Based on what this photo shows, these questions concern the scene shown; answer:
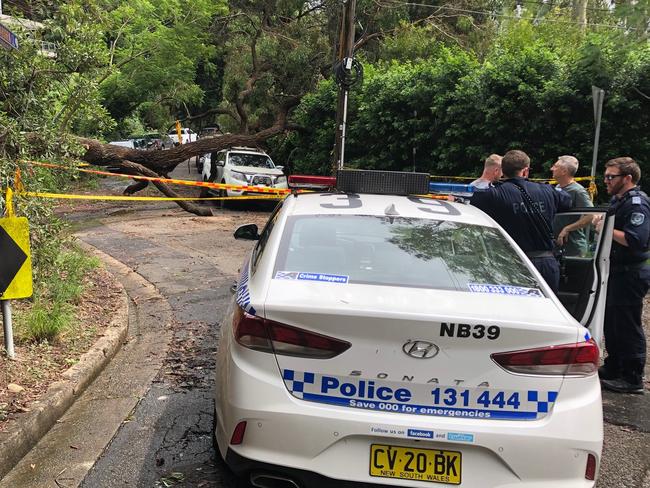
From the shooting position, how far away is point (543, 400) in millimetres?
2521

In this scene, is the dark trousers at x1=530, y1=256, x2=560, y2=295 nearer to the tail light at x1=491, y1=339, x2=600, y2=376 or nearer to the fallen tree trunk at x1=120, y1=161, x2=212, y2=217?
the tail light at x1=491, y1=339, x2=600, y2=376

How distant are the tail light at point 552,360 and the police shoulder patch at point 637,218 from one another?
2382 millimetres

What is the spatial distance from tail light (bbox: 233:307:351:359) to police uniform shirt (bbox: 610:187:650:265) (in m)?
3.01

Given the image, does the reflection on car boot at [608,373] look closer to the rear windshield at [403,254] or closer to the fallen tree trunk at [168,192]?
the rear windshield at [403,254]

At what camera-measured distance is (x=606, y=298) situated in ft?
15.7

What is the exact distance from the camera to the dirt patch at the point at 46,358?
379 centimetres

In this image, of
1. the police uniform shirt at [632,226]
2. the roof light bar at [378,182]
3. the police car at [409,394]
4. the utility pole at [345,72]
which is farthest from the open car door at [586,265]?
the utility pole at [345,72]

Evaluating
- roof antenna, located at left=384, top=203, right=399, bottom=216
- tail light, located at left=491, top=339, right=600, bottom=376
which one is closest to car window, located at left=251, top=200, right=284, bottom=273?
roof antenna, located at left=384, top=203, right=399, bottom=216

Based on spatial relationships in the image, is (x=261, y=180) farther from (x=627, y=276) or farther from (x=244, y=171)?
(x=627, y=276)

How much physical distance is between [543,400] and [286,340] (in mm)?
1148

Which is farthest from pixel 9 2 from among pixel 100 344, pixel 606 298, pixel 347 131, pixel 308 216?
pixel 347 131

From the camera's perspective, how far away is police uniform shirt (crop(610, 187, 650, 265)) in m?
4.53

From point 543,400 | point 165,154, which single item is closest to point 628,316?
point 543,400

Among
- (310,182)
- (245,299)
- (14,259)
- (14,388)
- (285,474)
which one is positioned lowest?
(14,388)
